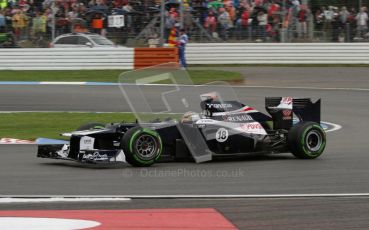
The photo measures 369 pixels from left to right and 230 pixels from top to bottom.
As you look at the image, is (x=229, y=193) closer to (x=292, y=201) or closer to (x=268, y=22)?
(x=292, y=201)

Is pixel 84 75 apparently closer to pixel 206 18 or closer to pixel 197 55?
pixel 197 55

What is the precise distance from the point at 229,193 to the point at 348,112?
979 cm

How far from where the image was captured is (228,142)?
32.7 ft

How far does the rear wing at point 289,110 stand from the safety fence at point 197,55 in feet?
47.3

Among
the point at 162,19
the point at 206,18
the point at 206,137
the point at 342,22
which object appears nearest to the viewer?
the point at 206,137

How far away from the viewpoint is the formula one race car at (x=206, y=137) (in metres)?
9.30

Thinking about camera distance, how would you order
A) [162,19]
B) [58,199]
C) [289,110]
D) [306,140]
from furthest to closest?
[162,19], [289,110], [306,140], [58,199]

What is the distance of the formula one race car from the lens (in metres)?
9.30

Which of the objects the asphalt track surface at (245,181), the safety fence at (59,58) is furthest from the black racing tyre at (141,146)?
the safety fence at (59,58)

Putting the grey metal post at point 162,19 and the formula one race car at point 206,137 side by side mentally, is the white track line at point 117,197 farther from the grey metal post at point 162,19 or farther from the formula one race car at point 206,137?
the grey metal post at point 162,19

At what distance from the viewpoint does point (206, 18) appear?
26500 millimetres

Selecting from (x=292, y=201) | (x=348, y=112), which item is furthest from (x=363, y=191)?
(x=348, y=112)

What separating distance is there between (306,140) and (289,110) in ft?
1.71

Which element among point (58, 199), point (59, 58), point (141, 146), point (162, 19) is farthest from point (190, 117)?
point (59, 58)
